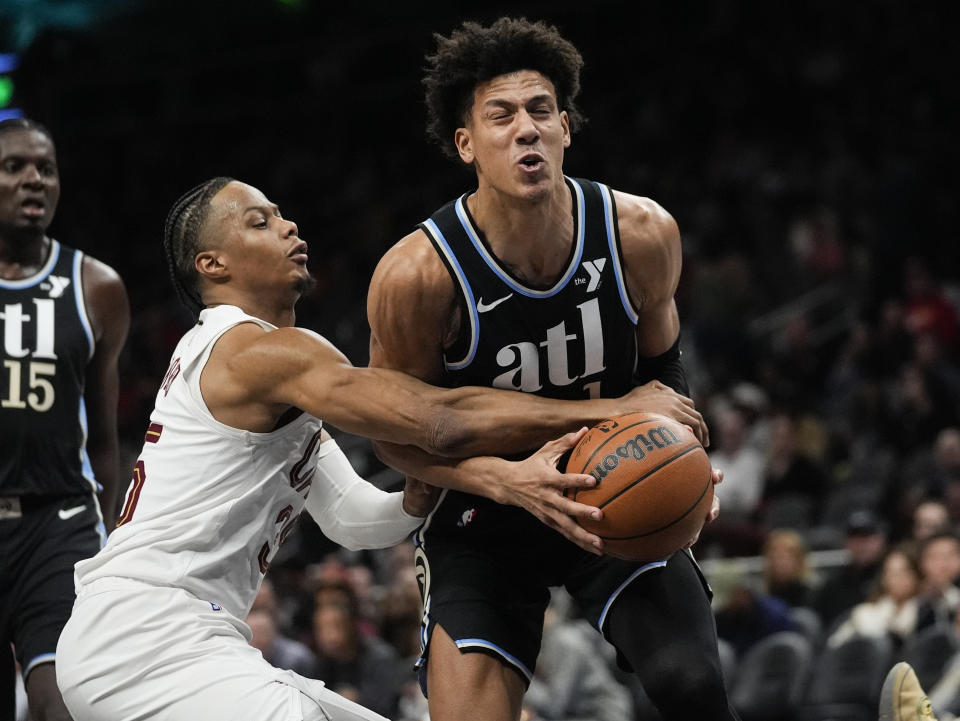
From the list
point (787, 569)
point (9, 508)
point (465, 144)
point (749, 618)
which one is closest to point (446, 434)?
point (465, 144)

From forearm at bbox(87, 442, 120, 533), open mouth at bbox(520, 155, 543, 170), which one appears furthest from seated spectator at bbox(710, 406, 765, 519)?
open mouth at bbox(520, 155, 543, 170)

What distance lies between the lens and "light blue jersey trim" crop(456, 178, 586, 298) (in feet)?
12.4

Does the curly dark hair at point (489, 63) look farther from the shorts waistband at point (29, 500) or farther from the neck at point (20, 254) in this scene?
the shorts waistband at point (29, 500)

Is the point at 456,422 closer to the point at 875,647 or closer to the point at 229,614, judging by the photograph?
the point at 229,614

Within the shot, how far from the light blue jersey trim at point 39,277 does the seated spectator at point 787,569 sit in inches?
186

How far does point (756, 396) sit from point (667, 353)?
6.55 meters

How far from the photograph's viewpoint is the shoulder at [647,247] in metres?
3.89

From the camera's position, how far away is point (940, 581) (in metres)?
6.96

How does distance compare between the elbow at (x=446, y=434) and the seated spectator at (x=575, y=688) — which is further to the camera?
the seated spectator at (x=575, y=688)

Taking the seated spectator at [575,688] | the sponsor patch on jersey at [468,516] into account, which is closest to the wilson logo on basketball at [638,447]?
the sponsor patch on jersey at [468,516]

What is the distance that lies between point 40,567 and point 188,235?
1285 mm

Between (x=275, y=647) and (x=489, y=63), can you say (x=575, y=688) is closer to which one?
(x=275, y=647)

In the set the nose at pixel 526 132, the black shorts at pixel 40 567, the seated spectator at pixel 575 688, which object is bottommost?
the seated spectator at pixel 575 688

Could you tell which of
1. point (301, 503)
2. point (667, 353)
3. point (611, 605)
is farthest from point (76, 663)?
point (667, 353)
